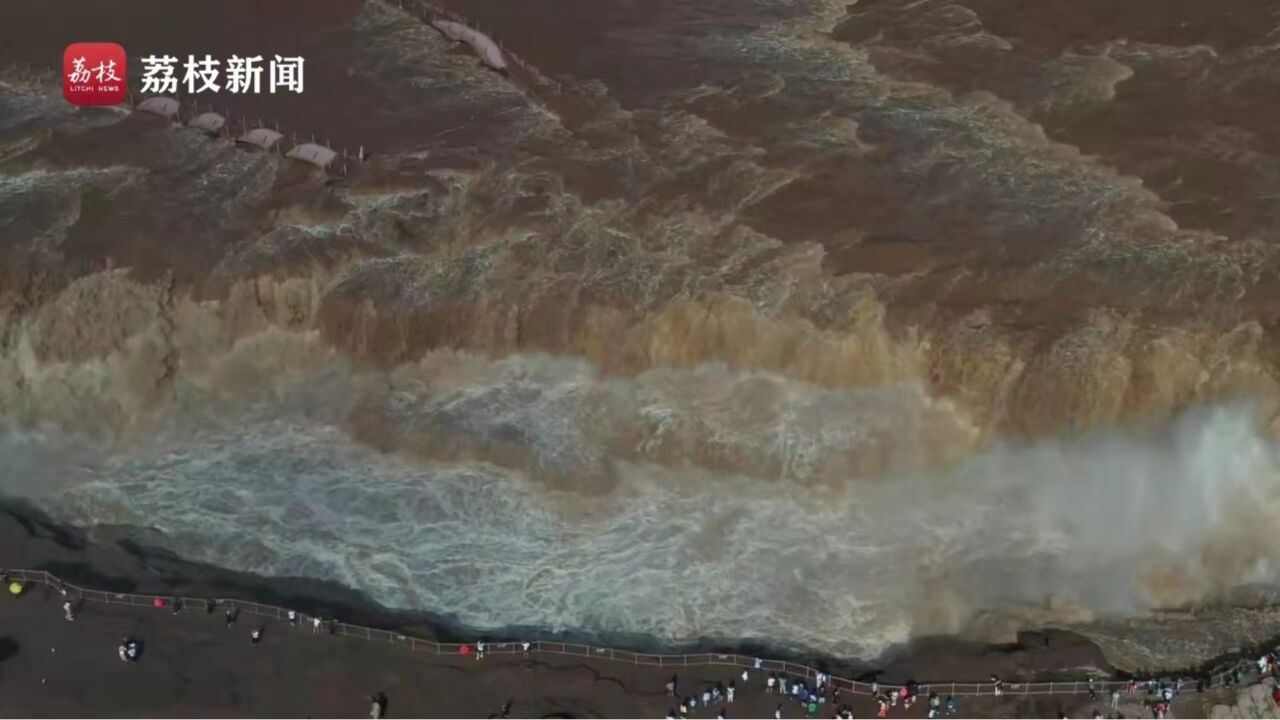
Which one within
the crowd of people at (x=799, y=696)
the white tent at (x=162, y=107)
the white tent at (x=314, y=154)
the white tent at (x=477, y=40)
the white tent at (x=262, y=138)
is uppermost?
the white tent at (x=477, y=40)

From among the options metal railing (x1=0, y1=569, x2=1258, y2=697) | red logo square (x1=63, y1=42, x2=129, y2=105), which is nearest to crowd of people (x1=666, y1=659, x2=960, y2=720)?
metal railing (x1=0, y1=569, x2=1258, y2=697)

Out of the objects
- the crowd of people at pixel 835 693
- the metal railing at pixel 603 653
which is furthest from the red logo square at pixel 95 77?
the crowd of people at pixel 835 693

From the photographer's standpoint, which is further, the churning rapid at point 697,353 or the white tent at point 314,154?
the white tent at point 314,154

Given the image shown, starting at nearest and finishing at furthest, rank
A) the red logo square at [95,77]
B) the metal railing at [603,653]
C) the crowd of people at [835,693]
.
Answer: the crowd of people at [835,693]
the metal railing at [603,653]
the red logo square at [95,77]

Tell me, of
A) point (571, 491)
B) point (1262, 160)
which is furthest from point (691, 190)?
point (1262, 160)

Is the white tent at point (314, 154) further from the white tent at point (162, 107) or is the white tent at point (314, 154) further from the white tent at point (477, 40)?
the white tent at point (477, 40)

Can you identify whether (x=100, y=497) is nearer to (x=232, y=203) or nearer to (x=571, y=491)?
(x=232, y=203)
